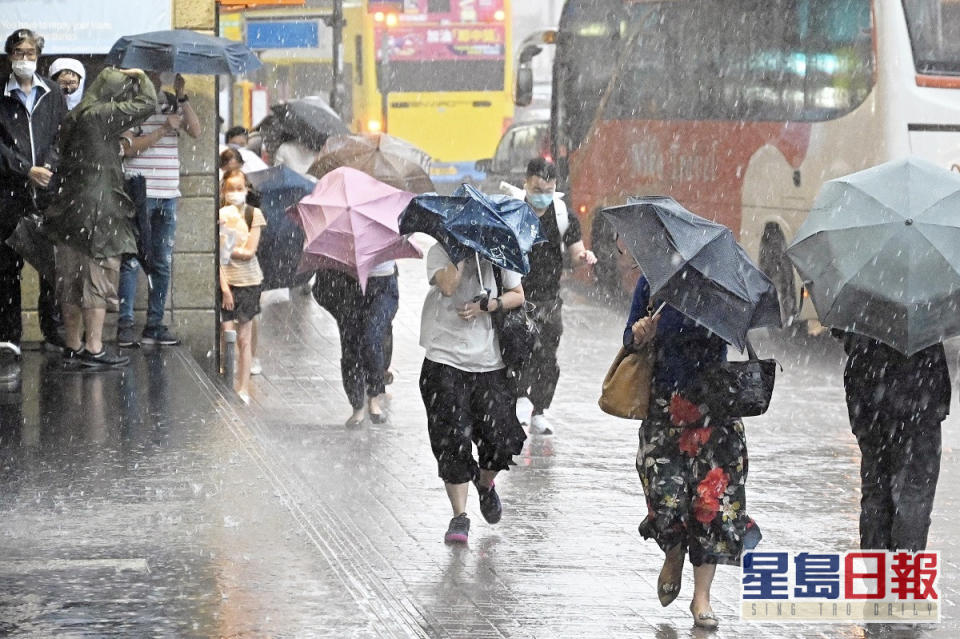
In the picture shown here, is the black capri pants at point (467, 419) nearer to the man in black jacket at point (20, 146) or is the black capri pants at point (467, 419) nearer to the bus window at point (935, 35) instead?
the man in black jacket at point (20, 146)

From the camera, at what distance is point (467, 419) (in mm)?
7785

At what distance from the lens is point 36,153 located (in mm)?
10867

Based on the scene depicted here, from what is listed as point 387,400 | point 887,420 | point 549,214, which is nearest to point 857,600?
point 887,420

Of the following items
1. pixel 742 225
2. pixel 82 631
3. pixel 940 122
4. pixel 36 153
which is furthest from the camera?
pixel 742 225

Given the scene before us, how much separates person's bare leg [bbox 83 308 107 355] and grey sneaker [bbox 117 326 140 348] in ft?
2.82

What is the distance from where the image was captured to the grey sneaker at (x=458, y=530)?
7711 millimetres

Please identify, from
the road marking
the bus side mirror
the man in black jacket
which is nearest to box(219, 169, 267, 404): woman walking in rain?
the man in black jacket

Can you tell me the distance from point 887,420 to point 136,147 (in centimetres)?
657

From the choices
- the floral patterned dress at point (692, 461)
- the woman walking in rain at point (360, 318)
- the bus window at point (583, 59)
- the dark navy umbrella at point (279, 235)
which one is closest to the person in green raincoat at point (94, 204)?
the woman walking in rain at point (360, 318)

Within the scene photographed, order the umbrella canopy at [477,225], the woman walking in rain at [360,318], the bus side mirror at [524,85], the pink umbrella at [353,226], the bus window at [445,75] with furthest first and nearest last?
1. the bus window at [445,75]
2. the bus side mirror at [524,85]
3. the woman walking in rain at [360,318]
4. the pink umbrella at [353,226]
5. the umbrella canopy at [477,225]

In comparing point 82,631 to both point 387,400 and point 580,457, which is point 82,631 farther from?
point 387,400

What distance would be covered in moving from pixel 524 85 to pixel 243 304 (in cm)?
1086

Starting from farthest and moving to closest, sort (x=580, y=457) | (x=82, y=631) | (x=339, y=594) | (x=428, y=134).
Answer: (x=428, y=134)
(x=580, y=457)
(x=339, y=594)
(x=82, y=631)

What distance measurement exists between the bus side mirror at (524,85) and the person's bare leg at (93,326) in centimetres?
1210
